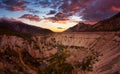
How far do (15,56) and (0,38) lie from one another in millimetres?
8240

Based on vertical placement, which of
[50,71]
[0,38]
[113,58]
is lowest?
[50,71]

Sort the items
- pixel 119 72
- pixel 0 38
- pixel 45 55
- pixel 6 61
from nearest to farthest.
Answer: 1. pixel 119 72
2. pixel 6 61
3. pixel 0 38
4. pixel 45 55

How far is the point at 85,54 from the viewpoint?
48062 mm

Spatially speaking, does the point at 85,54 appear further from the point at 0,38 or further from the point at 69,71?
the point at 0,38

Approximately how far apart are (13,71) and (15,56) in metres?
7.10

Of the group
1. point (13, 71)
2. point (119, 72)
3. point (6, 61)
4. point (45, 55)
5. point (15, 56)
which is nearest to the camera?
point (119, 72)

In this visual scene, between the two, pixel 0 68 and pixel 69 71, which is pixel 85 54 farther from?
pixel 0 68

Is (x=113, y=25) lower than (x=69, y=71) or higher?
higher

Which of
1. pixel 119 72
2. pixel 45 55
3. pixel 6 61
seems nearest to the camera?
pixel 119 72

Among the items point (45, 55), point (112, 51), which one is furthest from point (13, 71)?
point (45, 55)

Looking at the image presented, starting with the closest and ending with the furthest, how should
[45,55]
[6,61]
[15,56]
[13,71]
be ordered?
[13,71] → [6,61] → [15,56] → [45,55]

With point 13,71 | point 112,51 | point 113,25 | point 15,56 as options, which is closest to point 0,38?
point 15,56

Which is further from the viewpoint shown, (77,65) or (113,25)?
(113,25)

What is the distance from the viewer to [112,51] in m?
41.5
